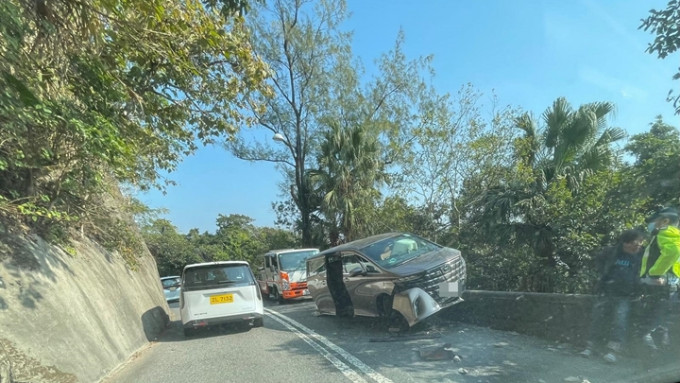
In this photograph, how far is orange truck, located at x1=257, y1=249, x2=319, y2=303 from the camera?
19016 mm

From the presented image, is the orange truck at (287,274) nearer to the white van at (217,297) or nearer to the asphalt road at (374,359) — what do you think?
the white van at (217,297)

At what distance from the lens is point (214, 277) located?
10914 millimetres

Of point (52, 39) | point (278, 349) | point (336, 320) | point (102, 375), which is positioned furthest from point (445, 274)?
point (52, 39)

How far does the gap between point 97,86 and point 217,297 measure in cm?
538

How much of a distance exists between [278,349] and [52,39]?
18.4 ft

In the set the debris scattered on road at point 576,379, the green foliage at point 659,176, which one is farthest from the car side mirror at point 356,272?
the green foliage at point 659,176

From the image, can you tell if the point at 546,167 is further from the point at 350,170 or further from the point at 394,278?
the point at 350,170

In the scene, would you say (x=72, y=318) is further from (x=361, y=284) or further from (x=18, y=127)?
Answer: (x=361, y=284)

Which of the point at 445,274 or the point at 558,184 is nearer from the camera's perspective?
the point at 445,274

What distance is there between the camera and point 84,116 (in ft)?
21.1

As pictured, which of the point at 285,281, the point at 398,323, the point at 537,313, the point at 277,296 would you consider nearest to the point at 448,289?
the point at 398,323

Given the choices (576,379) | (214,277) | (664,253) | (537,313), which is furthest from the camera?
(214,277)

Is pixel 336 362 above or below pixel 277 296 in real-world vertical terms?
below

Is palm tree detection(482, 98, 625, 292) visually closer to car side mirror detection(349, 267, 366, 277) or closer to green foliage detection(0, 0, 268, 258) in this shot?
car side mirror detection(349, 267, 366, 277)
